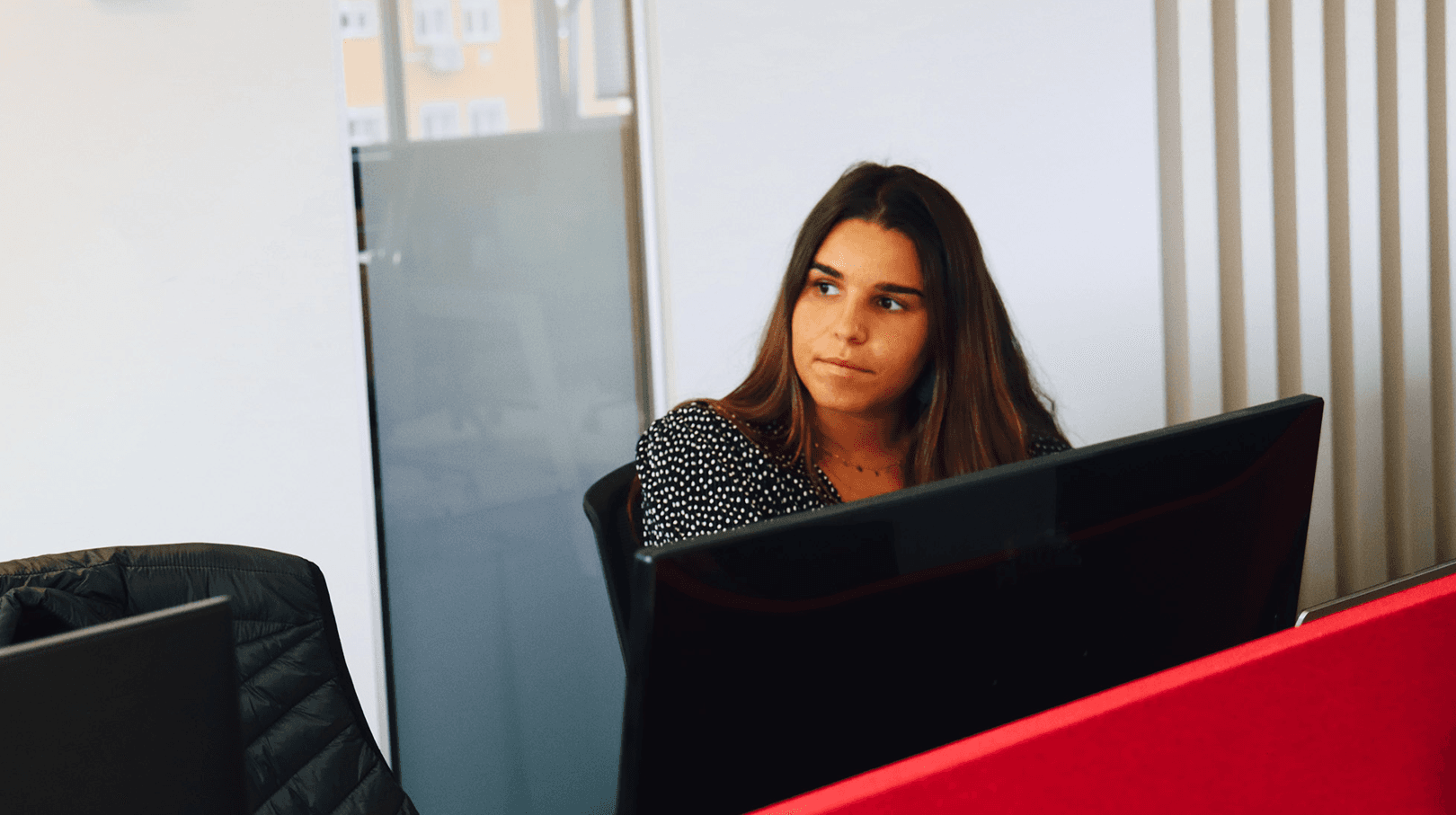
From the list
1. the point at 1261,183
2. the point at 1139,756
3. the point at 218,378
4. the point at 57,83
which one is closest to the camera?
the point at 1139,756

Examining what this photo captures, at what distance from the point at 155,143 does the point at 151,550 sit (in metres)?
1.06

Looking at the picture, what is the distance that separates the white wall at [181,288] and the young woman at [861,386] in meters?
0.94

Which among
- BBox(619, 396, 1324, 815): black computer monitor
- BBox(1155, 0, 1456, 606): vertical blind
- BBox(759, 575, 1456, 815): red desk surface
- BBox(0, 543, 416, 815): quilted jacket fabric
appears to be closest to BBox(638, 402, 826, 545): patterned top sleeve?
BBox(0, 543, 416, 815): quilted jacket fabric

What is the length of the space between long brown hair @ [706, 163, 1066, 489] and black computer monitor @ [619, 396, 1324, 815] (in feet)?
2.53

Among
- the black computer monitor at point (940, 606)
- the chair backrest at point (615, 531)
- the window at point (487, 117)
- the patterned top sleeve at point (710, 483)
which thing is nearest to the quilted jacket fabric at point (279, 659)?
the chair backrest at point (615, 531)

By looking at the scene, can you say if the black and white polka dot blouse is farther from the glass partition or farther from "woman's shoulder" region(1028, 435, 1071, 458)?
the glass partition

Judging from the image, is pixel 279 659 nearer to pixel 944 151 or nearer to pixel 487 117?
pixel 487 117

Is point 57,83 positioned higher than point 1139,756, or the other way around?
point 57,83

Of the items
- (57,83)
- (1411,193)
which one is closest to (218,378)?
(57,83)

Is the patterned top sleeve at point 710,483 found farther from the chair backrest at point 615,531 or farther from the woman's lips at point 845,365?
the woman's lips at point 845,365

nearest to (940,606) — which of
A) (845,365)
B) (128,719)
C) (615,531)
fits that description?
(128,719)

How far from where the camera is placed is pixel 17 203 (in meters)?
2.02

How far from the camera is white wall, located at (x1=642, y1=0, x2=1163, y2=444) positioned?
2535mm

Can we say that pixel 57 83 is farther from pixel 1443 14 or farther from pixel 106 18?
pixel 1443 14
